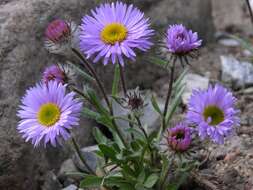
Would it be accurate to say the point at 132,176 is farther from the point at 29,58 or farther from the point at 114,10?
the point at 29,58

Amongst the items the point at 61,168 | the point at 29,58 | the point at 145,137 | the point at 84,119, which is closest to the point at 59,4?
the point at 29,58

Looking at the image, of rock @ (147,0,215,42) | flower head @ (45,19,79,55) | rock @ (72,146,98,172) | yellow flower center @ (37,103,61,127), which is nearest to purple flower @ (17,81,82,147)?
yellow flower center @ (37,103,61,127)

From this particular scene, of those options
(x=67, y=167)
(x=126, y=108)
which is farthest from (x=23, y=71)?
(x=126, y=108)

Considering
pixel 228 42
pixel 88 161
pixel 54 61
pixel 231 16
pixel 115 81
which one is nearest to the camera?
pixel 115 81

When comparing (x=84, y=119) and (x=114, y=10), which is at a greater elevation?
Result: (x=114, y=10)

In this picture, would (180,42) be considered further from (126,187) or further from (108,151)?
(126,187)

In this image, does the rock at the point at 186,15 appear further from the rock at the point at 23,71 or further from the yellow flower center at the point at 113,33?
the yellow flower center at the point at 113,33
